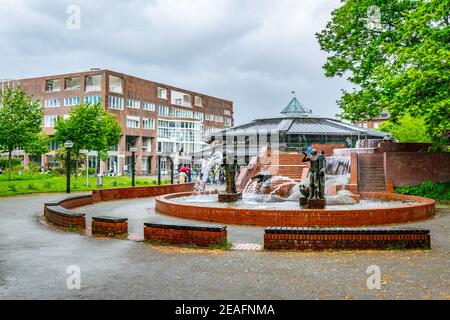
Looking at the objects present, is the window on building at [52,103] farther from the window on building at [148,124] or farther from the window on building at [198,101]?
the window on building at [198,101]

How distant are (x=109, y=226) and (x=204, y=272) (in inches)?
167

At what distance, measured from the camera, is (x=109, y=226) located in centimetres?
1043

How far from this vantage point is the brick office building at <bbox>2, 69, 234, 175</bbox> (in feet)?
223

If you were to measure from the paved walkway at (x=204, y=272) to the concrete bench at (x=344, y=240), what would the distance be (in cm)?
26

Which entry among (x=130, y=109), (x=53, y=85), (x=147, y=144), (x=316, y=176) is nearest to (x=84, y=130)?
(x=130, y=109)

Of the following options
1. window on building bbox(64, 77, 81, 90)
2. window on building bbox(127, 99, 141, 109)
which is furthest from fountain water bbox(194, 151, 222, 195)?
window on building bbox(64, 77, 81, 90)

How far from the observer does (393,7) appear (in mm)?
24156

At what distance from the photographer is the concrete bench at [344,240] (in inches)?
343

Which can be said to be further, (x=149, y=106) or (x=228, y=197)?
(x=149, y=106)

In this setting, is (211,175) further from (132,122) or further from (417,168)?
(132,122)

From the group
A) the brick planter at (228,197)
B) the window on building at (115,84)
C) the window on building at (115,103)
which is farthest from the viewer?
the window on building at (115,84)

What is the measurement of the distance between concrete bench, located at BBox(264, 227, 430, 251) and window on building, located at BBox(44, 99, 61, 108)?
225 ft

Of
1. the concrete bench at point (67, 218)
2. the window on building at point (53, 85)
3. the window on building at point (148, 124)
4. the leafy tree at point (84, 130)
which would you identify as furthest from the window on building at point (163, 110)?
the concrete bench at point (67, 218)
